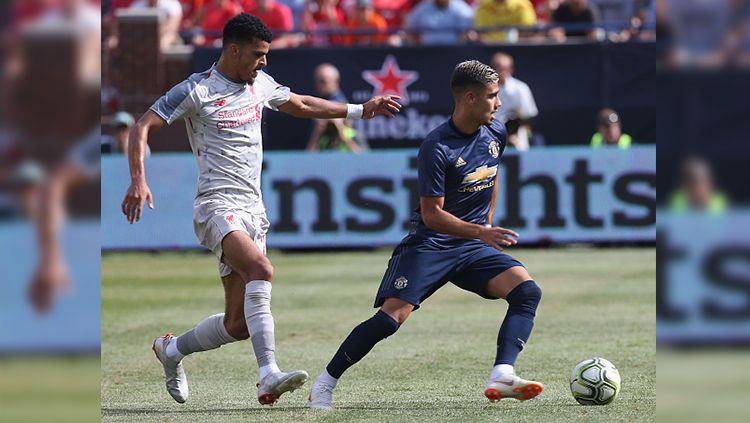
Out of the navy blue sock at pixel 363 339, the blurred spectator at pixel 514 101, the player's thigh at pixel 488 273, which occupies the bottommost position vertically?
the navy blue sock at pixel 363 339

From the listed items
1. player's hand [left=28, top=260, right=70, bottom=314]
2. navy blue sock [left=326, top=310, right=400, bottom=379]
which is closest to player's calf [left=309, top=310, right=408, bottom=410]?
navy blue sock [left=326, top=310, right=400, bottom=379]

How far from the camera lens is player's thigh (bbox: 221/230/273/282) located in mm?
6527

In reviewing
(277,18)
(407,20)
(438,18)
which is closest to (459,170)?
(438,18)

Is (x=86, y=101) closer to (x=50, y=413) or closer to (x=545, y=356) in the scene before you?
(x=50, y=413)

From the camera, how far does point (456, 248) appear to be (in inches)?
261

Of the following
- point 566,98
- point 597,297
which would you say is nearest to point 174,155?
point 566,98

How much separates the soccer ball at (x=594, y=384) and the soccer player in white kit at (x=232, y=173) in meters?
1.66

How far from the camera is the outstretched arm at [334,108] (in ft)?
23.4

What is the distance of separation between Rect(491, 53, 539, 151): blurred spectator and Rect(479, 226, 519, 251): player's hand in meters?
11.5

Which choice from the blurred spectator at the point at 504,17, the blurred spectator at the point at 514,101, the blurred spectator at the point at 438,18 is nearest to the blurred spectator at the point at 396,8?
the blurred spectator at the point at 438,18

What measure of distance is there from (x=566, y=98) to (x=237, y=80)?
1236 centimetres

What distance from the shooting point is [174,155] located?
17250mm

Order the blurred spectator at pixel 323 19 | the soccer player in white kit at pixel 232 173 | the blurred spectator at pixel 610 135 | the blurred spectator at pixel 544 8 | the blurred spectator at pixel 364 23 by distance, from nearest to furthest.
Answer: the soccer player in white kit at pixel 232 173 → the blurred spectator at pixel 610 135 → the blurred spectator at pixel 364 23 → the blurred spectator at pixel 323 19 → the blurred spectator at pixel 544 8

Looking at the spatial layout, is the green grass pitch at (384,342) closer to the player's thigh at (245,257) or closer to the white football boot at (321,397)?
the white football boot at (321,397)
